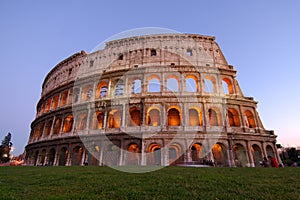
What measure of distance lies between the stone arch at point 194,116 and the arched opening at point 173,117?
61.0 inches

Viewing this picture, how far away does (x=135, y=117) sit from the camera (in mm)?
22797

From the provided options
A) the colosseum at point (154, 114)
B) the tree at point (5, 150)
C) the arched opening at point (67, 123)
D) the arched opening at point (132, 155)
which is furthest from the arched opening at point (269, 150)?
the tree at point (5, 150)

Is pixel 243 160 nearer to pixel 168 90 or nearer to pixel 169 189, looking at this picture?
pixel 168 90

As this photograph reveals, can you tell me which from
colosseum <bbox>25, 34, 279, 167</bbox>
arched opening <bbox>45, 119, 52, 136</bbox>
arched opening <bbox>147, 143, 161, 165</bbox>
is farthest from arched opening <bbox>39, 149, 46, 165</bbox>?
arched opening <bbox>147, 143, 161, 165</bbox>

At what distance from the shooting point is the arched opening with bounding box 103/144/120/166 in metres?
20.4

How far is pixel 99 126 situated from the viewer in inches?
931

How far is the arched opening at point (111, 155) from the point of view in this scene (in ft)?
67.1

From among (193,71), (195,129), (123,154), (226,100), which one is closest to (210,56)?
(193,71)

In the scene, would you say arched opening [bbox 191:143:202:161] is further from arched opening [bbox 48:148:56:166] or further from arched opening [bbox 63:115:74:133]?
arched opening [bbox 48:148:56:166]

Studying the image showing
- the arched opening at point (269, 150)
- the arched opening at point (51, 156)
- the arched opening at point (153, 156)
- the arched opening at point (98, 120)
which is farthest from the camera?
the arched opening at point (51, 156)

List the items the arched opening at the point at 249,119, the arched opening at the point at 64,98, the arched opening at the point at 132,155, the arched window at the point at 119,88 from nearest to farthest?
the arched opening at the point at 132,155
the arched opening at the point at 249,119
the arched window at the point at 119,88
the arched opening at the point at 64,98

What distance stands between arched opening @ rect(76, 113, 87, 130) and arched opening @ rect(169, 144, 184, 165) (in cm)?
1214

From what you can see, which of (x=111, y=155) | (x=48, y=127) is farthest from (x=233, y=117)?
(x=48, y=127)

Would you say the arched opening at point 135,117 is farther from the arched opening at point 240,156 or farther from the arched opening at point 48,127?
the arched opening at point 48,127
